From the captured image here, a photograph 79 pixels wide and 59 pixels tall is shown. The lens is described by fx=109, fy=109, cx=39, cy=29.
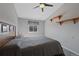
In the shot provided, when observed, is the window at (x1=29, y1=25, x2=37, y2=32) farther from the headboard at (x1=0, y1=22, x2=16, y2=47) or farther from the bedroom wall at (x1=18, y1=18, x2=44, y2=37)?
the headboard at (x1=0, y1=22, x2=16, y2=47)

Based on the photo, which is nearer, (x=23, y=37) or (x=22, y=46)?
(x=22, y=46)

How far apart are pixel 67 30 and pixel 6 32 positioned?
84cm

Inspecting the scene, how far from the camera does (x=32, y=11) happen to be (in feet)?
4.98

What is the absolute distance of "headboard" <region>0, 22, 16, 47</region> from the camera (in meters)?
1.37

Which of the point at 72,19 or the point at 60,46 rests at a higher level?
the point at 72,19

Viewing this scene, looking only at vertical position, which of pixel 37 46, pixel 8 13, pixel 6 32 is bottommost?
pixel 37 46

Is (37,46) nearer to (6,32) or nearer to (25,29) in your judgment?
(25,29)

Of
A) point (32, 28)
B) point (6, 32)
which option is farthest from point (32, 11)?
point (6, 32)

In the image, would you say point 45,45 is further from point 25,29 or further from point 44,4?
point 44,4

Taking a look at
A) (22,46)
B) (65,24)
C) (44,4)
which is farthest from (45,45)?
(44,4)

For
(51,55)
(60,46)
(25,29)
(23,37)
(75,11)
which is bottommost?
(51,55)

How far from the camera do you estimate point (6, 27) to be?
4.69 ft

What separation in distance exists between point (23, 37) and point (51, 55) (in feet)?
1.50

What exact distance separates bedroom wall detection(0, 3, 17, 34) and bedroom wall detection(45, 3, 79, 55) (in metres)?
0.47
